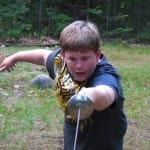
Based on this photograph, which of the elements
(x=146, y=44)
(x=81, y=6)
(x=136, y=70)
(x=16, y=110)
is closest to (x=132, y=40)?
(x=146, y=44)

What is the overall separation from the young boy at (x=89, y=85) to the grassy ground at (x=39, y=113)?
195 cm

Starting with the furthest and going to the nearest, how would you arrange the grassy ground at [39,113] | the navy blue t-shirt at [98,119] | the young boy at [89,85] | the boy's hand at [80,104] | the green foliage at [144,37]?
the green foliage at [144,37]
the grassy ground at [39,113]
the navy blue t-shirt at [98,119]
the young boy at [89,85]
the boy's hand at [80,104]

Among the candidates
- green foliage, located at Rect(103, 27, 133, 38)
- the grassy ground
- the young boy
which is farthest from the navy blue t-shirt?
green foliage, located at Rect(103, 27, 133, 38)

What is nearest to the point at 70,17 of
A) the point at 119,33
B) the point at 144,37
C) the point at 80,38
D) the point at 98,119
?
the point at 119,33

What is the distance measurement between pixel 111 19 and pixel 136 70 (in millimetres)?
6739

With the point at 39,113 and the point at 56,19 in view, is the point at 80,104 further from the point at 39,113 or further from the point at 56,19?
the point at 56,19

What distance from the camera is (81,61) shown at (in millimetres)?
2033

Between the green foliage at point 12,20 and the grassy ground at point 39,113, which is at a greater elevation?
the grassy ground at point 39,113

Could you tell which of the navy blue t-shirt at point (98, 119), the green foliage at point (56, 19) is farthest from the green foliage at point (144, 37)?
the navy blue t-shirt at point (98, 119)

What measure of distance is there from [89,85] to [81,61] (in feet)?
0.52

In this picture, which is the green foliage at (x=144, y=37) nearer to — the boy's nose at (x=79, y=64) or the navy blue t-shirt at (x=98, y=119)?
the navy blue t-shirt at (x=98, y=119)

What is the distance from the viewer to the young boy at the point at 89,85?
79.4 inches

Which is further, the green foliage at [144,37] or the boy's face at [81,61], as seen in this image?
the green foliage at [144,37]

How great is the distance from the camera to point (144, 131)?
16.1ft
